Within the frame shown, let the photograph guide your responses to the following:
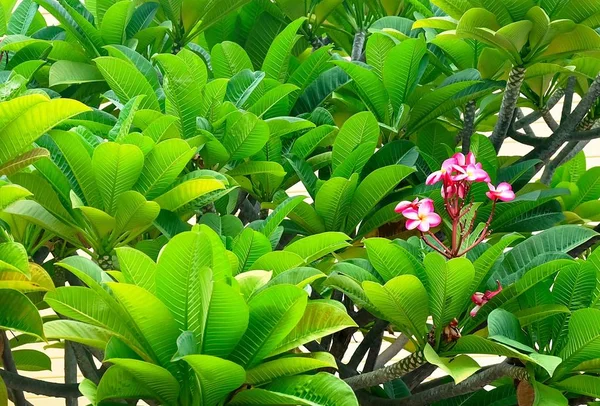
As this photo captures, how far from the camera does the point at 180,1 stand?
64.3 inches

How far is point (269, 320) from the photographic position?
100cm

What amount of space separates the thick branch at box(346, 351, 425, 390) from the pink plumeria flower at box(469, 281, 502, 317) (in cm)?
9

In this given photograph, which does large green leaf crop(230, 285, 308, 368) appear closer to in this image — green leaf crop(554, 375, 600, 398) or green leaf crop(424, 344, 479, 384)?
green leaf crop(424, 344, 479, 384)

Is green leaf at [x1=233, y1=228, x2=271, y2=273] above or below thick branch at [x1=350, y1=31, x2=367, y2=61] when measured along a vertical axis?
below

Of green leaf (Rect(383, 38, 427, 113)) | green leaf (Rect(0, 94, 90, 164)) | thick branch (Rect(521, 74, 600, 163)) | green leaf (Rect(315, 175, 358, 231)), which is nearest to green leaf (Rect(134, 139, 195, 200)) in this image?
green leaf (Rect(0, 94, 90, 164))

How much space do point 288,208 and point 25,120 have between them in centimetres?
34

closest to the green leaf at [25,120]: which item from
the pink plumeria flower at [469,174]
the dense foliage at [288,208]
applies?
the dense foliage at [288,208]

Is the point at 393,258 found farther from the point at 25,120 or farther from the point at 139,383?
the point at 25,120

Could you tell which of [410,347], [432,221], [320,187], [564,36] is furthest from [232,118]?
[410,347]

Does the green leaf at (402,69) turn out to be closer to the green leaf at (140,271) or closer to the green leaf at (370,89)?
the green leaf at (370,89)

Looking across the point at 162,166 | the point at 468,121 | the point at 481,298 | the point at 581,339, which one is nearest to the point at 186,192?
the point at 162,166

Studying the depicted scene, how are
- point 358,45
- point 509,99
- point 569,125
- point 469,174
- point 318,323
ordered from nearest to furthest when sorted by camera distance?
point 318,323, point 469,174, point 509,99, point 569,125, point 358,45

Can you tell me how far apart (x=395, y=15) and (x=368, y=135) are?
578 mm

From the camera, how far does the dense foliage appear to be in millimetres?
1003
